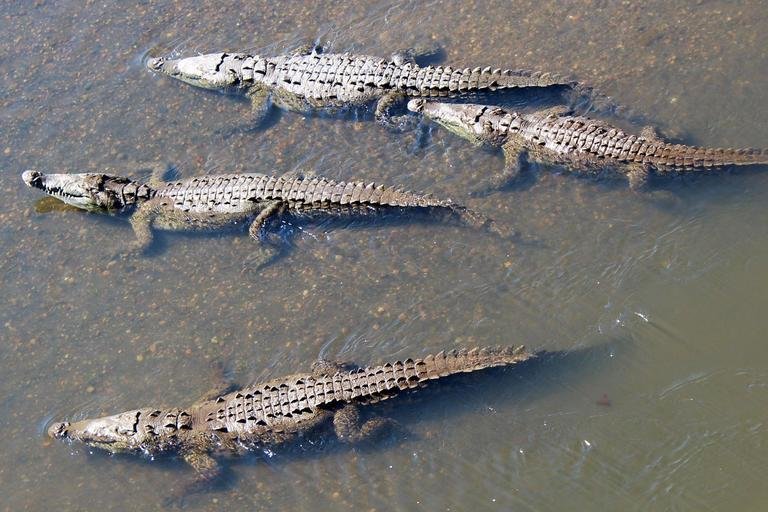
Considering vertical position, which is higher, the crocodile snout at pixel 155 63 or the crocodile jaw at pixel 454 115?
the crocodile jaw at pixel 454 115

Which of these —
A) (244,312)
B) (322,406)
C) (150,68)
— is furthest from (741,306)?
(150,68)

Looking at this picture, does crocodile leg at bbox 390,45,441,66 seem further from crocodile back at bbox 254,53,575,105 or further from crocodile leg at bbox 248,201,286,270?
crocodile leg at bbox 248,201,286,270

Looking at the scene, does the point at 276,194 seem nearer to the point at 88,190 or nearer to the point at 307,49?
the point at 88,190

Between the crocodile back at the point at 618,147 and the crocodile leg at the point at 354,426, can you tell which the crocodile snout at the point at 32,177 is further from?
the crocodile back at the point at 618,147

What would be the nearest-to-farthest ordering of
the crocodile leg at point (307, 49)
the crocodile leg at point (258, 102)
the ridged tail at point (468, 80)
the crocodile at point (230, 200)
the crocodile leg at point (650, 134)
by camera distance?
the crocodile leg at point (650, 134) → the crocodile at point (230, 200) → the ridged tail at point (468, 80) → the crocodile leg at point (258, 102) → the crocodile leg at point (307, 49)

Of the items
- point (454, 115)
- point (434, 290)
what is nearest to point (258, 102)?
point (454, 115)

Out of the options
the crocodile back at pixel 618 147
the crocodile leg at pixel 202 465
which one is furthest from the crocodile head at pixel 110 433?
the crocodile back at pixel 618 147

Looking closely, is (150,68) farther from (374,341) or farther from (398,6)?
(374,341)
